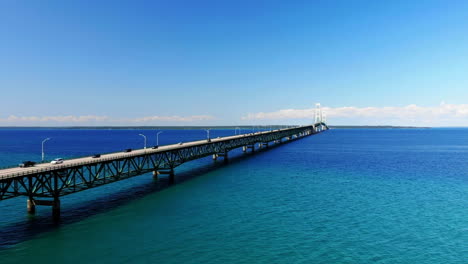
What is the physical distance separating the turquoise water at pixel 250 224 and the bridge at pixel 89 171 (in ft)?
10.3

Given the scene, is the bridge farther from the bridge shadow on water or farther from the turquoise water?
the turquoise water

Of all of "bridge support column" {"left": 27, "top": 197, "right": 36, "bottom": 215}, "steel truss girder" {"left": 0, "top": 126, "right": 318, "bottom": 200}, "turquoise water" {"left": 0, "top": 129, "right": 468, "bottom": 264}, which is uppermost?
"steel truss girder" {"left": 0, "top": 126, "right": 318, "bottom": 200}

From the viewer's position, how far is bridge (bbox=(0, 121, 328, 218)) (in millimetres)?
38759

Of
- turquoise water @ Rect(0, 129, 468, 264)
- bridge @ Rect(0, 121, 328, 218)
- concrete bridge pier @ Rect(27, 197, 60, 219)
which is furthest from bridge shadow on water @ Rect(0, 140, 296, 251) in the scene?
bridge @ Rect(0, 121, 328, 218)

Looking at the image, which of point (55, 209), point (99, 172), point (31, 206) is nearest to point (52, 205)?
point (55, 209)

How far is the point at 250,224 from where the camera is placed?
122 feet

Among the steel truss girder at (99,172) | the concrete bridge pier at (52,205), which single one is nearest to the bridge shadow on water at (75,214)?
the concrete bridge pier at (52,205)

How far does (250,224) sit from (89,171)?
84.2 ft

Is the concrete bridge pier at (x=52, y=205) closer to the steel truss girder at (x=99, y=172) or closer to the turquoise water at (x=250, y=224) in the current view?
the steel truss girder at (x=99, y=172)

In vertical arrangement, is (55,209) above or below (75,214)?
above

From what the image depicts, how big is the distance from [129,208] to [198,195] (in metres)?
12.3

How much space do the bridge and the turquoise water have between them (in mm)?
3125

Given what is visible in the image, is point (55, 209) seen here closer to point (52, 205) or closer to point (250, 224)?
point (52, 205)

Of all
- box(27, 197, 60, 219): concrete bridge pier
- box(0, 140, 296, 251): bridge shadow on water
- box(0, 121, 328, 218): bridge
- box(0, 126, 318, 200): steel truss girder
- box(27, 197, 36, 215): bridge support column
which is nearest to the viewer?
box(0, 140, 296, 251): bridge shadow on water
